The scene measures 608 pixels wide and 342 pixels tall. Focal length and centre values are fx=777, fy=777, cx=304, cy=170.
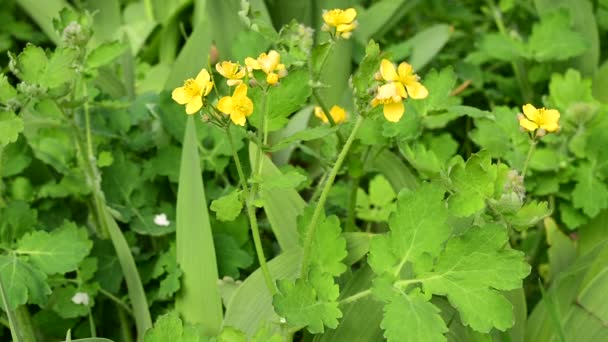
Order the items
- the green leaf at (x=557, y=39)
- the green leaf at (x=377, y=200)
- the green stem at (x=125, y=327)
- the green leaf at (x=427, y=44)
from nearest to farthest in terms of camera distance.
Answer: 1. the green stem at (x=125, y=327)
2. the green leaf at (x=377, y=200)
3. the green leaf at (x=557, y=39)
4. the green leaf at (x=427, y=44)

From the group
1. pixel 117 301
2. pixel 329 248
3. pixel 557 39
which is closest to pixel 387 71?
pixel 329 248

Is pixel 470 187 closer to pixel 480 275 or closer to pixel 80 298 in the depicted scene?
pixel 480 275

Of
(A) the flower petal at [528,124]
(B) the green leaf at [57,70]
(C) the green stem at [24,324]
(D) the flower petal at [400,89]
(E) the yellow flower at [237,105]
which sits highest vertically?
(B) the green leaf at [57,70]

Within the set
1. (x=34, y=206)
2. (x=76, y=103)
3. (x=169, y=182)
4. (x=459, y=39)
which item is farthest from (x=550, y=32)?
(x=34, y=206)

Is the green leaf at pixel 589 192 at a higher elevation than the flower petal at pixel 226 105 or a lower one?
lower

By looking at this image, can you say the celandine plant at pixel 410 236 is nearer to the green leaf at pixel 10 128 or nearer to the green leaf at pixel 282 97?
the green leaf at pixel 282 97

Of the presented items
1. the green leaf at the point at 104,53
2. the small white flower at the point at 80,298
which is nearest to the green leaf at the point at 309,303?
the small white flower at the point at 80,298

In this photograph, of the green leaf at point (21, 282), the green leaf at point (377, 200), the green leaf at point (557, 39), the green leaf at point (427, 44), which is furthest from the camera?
the green leaf at point (427, 44)

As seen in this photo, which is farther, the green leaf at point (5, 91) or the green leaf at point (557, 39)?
the green leaf at point (557, 39)

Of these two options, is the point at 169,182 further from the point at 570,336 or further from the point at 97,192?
the point at 570,336
